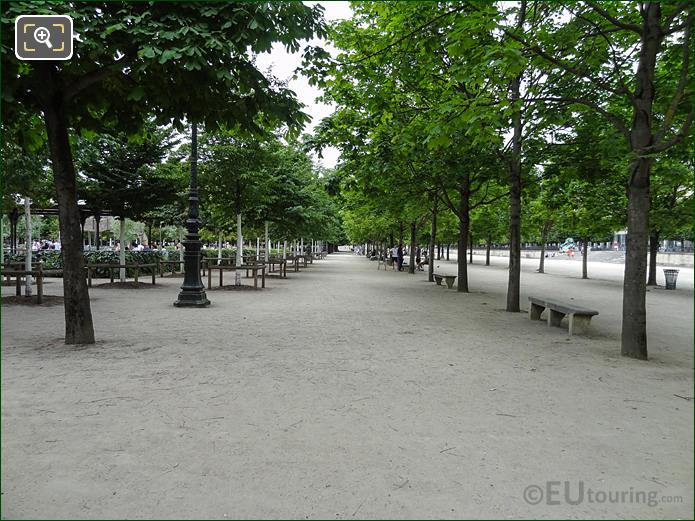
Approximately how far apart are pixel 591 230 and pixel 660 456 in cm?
2172

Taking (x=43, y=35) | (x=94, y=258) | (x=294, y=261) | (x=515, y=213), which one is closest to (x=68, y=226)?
(x=43, y=35)

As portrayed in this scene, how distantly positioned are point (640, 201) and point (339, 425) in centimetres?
594

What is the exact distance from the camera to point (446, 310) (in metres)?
12.5

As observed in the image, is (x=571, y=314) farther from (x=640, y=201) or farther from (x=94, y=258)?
(x=94, y=258)

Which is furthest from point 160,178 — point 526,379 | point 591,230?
point 591,230

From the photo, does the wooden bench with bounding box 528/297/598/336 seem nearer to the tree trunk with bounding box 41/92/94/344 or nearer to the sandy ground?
the sandy ground

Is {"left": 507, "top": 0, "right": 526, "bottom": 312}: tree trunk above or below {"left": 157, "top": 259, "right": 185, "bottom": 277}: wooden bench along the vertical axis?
above

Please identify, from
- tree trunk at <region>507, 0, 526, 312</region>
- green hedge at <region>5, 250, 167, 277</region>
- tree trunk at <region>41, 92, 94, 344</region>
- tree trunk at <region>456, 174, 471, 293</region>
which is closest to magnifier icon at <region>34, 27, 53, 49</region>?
tree trunk at <region>41, 92, 94, 344</region>

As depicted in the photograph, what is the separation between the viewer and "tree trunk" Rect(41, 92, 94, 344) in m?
7.00

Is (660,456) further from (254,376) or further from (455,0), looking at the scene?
(455,0)

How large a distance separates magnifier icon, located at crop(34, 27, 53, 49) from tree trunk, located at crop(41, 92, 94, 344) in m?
4.86

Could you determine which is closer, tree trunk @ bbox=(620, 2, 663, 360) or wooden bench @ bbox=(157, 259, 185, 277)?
tree trunk @ bbox=(620, 2, 663, 360)

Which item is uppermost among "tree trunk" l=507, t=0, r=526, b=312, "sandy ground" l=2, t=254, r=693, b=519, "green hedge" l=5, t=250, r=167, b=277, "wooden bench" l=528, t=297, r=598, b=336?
"tree trunk" l=507, t=0, r=526, b=312

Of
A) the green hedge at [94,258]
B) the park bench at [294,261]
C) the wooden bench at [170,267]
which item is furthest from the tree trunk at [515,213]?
the green hedge at [94,258]
